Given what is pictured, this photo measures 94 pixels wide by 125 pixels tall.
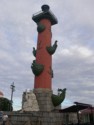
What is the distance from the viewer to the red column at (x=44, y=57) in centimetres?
2890

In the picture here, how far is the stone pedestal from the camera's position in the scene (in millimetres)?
27391

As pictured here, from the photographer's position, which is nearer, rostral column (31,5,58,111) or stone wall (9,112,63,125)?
stone wall (9,112,63,125)

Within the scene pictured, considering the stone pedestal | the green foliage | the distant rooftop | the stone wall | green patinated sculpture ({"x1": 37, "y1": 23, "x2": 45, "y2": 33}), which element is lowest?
the stone wall

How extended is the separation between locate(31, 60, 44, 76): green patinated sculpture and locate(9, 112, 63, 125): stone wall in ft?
16.9

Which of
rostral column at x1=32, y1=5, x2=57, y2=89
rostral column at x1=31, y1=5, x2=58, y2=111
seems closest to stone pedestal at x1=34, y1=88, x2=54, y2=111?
rostral column at x1=31, y1=5, x2=58, y2=111

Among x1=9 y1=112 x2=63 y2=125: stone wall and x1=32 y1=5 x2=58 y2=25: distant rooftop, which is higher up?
x1=32 y1=5 x2=58 y2=25: distant rooftop

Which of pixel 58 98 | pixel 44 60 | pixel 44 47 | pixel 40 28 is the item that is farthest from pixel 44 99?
pixel 40 28

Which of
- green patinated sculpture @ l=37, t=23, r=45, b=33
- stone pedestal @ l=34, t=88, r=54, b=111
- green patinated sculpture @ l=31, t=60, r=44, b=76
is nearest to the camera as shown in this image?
stone pedestal @ l=34, t=88, r=54, b=111

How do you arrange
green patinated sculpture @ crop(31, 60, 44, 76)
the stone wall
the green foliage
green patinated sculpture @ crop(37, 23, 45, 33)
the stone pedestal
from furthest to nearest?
the green foliage
green patinated sculpture @ crop(37, 23, 45, 33)
green patinated sculpture @ crop(31, 60, 44, 76)
the stone pedestal
the stone wall

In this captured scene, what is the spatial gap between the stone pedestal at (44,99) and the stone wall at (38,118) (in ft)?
5.95

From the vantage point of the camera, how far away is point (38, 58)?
29.9 m

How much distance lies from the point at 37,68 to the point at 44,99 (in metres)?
3.69

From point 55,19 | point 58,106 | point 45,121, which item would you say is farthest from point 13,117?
point 55,19

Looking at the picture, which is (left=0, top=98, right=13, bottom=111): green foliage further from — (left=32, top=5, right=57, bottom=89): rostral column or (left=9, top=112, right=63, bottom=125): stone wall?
(left=9, top=112, right=63, bottom=125): stone wall
